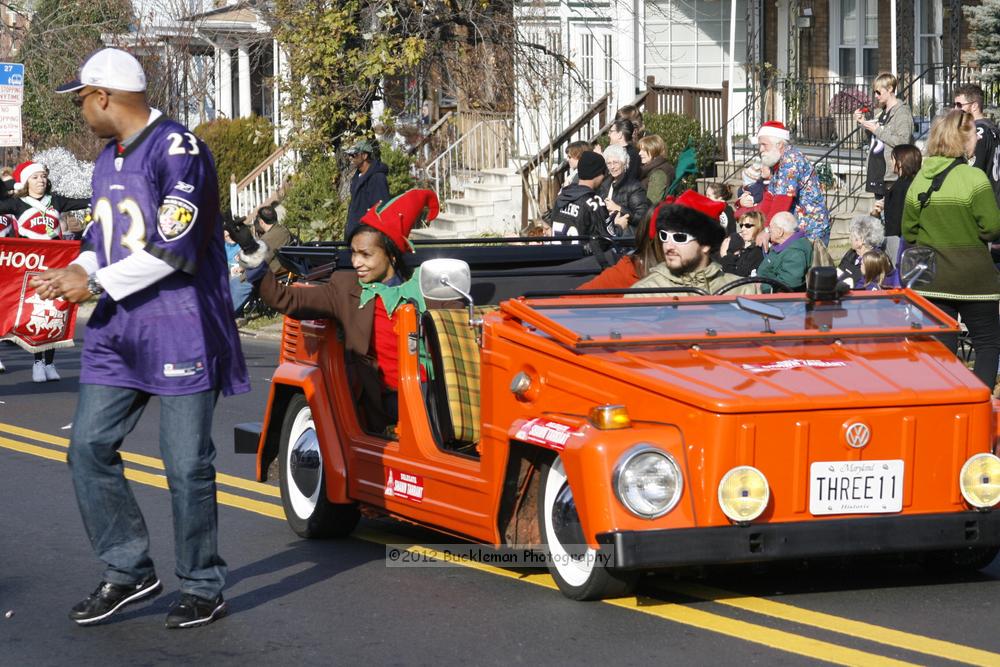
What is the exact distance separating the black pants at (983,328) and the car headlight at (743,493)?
4.23 metres

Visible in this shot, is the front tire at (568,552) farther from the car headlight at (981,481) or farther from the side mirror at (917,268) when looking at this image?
the side mirror at (917,268)

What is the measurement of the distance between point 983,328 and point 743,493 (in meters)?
4.51

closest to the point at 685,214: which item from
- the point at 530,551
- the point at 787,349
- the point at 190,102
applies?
the point at 787,349

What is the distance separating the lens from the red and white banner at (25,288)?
13.2 meters

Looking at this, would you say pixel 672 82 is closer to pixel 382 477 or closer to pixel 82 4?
pixel 82 4

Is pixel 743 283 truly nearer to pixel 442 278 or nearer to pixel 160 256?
pixel 442 278

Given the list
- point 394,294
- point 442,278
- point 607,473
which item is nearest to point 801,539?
point 607,473

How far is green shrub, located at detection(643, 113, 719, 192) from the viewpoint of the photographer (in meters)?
23.6

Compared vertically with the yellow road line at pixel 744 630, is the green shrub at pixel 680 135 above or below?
above

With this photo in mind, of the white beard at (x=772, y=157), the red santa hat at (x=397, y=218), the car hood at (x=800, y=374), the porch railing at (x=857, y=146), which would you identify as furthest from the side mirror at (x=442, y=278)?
the porch railing at (x=857, y=146)

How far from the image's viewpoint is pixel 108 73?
5863 mm

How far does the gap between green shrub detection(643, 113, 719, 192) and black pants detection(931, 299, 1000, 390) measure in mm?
13911

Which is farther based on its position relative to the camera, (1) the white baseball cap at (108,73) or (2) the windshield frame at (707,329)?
(2) the windshield frame at (707,329)

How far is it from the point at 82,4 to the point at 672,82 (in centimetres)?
1383
